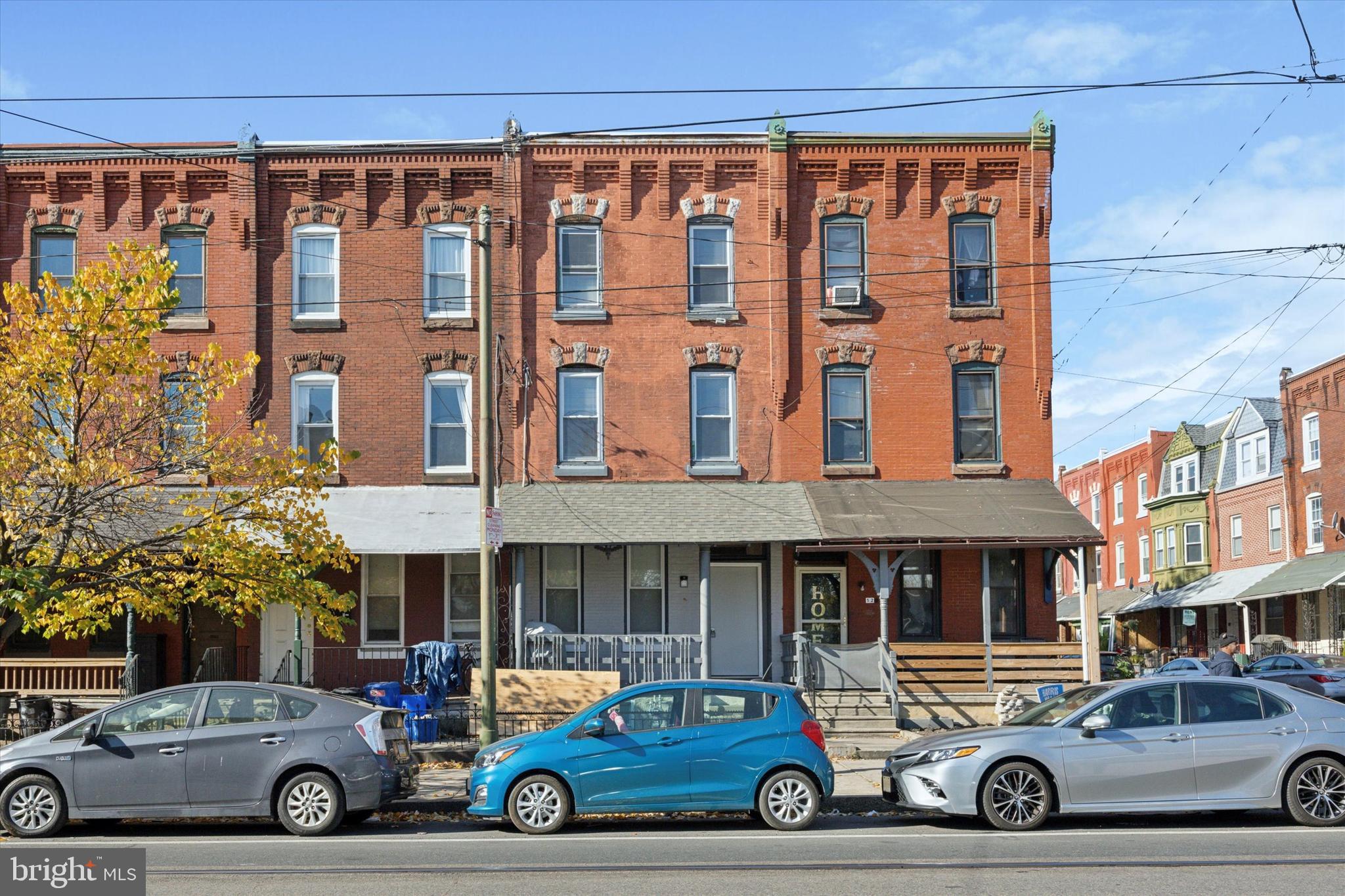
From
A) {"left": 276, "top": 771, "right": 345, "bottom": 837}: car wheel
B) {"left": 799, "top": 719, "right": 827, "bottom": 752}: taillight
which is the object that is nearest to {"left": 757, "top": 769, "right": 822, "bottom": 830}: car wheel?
{"left": 799, "top": 719, "right": 827, "bottom": 752}: taillight

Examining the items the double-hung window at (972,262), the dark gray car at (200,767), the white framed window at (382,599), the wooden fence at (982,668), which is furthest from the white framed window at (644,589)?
the dark gray car at (200,767)

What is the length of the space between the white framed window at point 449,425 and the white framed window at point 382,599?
199 cm

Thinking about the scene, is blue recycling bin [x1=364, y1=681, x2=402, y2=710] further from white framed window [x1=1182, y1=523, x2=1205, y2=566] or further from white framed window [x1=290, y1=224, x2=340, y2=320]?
white framed window [x1=1182, y1=523, x2=1205, y2=566]

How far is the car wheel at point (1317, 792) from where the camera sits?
41.4 ft

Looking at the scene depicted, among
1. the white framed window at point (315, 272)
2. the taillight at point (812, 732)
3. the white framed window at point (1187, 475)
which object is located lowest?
the taillight at point (812, 732)

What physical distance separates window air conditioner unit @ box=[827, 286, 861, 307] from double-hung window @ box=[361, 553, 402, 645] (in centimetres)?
924

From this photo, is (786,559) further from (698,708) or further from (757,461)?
(698,708)

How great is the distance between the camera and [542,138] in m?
24.5

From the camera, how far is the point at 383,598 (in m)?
24.3

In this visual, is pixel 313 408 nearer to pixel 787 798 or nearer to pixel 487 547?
pixel 487 547

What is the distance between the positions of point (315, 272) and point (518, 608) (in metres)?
7.41

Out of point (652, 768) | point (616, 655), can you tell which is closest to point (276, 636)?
point (616, 655)

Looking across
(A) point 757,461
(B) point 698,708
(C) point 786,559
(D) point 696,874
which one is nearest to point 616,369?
(A) point 757,461

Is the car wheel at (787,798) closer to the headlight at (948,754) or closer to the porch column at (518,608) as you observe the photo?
the headlight at (948,754)
